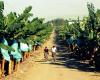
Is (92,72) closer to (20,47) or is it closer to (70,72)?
(70,72)

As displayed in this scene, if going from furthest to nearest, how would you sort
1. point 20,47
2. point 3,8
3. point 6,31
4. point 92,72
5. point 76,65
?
point 76,65, point 20,47, point 92,72, point 6,31, point 3,8

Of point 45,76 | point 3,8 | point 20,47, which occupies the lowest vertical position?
point 45,76

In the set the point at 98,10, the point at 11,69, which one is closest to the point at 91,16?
the point at 98,10

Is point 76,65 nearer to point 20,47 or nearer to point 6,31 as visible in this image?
point 20,47

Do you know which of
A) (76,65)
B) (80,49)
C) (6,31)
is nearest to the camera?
(6,31)

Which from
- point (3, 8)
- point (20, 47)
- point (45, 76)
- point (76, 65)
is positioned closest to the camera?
point (3, 8)

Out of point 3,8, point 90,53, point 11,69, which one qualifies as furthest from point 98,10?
point 3,8

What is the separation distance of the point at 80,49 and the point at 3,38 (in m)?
15.4

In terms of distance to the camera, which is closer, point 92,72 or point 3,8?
point 3,8

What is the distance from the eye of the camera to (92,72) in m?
27.8

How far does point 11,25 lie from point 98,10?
33.9 feet

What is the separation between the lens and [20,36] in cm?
2633

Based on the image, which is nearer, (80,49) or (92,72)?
(92,72)

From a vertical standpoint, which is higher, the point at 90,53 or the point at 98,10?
the point at 98,10
